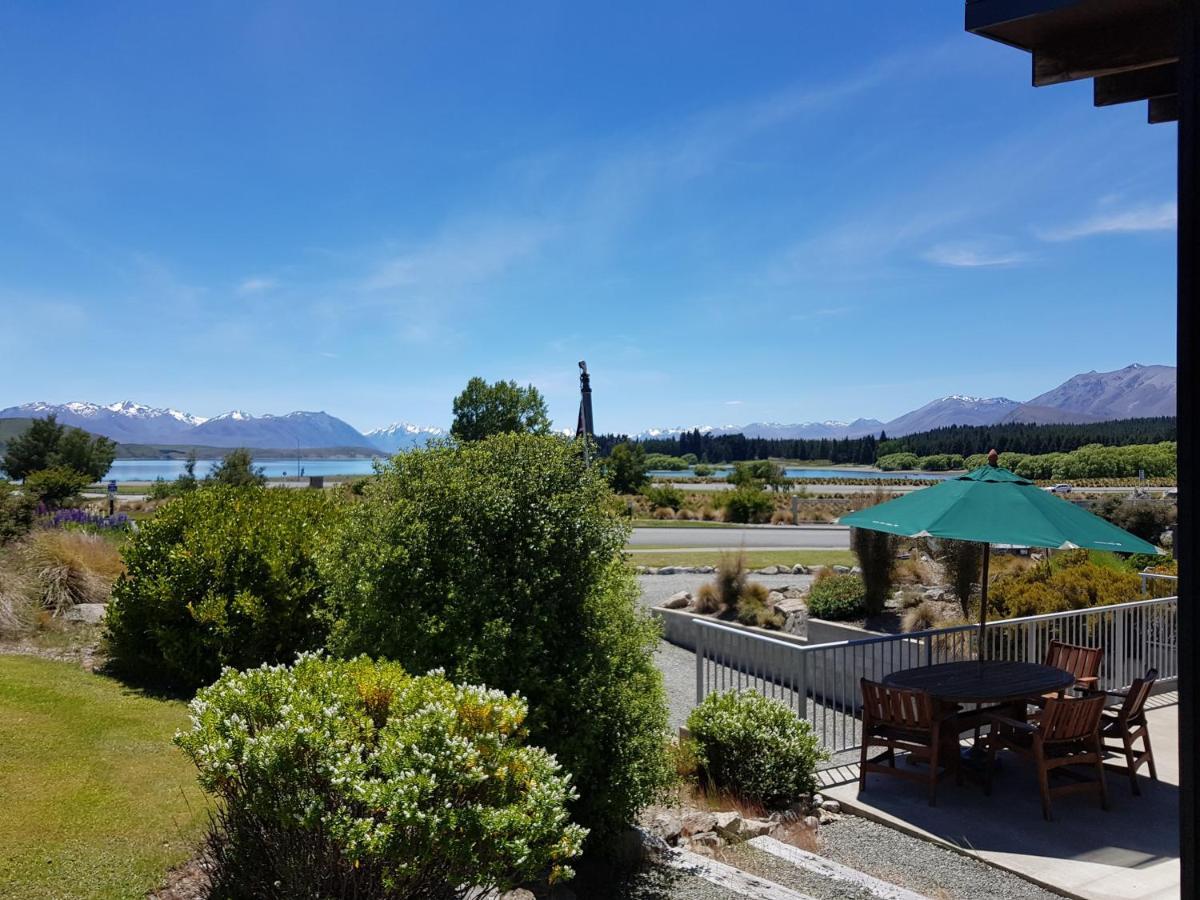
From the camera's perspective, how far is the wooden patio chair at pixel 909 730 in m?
6.33

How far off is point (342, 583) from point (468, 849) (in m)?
2.62

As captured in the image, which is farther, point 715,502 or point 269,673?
point 715,502

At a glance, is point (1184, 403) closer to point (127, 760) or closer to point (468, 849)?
point (468, 849)

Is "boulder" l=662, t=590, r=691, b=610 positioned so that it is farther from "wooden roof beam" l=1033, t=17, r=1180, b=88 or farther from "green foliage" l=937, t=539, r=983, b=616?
"wooden roof beam" l=1033, t=17, r=1180, b=88

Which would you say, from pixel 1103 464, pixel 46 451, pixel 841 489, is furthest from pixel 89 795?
pixel 841 489

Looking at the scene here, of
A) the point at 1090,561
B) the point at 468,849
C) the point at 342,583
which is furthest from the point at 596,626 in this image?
the point at 1090,561

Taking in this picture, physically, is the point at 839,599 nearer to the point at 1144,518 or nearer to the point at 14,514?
the point at 1144,518

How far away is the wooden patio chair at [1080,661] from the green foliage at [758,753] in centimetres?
305

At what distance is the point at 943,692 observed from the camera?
21.2 feet

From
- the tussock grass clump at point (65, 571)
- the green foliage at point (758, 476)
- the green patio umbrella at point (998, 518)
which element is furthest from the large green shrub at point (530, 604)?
the green foliage at point (758, 476)

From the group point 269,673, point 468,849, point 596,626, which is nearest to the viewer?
point 468,849

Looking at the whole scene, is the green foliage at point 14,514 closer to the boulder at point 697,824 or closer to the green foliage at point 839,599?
the boulder at point 697,824

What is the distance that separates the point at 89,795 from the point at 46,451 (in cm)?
5041

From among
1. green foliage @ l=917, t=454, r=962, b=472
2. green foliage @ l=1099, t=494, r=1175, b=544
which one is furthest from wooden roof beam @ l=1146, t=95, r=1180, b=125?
green foliage @ l=917, t=454, r=962, b=472
